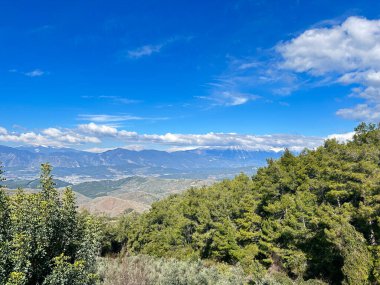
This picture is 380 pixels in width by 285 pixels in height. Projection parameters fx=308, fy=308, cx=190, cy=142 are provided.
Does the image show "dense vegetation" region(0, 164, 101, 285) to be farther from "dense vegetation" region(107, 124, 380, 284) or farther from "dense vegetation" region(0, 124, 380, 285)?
"dense vegetation" region(107, 124, 380, 284)

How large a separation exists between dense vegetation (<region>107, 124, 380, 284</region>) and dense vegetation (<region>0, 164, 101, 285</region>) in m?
19.6

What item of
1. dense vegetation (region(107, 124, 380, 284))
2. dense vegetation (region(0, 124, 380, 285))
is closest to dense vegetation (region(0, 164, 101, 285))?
dense vegetation (region(0, 124, 380, 285))

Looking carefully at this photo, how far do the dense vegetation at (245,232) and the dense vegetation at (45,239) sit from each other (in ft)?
0.13

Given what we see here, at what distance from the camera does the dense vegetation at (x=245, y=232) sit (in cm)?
1181

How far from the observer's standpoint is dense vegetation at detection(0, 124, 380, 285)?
11.8 meters

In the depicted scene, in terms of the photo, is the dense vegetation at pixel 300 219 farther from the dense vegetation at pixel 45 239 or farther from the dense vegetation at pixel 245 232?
the dense vegetation at pixel 45 239

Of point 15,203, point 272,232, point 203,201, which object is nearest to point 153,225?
point 203,201

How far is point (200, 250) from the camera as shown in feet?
192

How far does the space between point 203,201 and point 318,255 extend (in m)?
31.7

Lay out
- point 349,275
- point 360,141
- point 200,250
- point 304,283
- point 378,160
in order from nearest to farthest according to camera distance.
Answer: point 349,275, point 304,283, point 378,160, point 360,141, point 200,250

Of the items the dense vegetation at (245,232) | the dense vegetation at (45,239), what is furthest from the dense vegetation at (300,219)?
the dense vegetation at (45,239)

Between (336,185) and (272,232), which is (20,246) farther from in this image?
(272,232)

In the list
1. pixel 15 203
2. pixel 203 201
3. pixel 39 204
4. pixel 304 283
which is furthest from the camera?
pixel 203 201

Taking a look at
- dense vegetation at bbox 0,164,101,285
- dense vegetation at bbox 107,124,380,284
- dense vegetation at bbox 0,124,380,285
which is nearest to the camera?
dense vegetation at bbox 0,164,101,285
